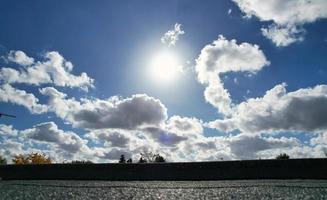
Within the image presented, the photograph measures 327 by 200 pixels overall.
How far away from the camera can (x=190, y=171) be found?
25266 millimetres

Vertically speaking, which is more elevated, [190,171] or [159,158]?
[159,158]

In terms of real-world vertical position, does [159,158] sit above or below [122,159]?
above

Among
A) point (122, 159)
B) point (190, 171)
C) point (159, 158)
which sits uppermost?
point (159, 158)

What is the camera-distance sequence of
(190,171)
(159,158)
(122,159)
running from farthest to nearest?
(122,159), (159,158), (190,171)

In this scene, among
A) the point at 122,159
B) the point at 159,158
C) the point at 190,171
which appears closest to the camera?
the point at 190,171

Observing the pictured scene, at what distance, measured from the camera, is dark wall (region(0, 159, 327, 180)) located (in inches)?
919

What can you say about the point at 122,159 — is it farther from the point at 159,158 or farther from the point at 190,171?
the point at 190,171

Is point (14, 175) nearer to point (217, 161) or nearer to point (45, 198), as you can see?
point (217, 161)

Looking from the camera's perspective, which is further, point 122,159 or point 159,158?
point 122,159

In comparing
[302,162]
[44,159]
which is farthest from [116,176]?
[44,159]

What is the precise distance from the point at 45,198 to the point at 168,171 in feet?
59.6

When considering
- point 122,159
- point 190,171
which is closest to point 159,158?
point 122,159

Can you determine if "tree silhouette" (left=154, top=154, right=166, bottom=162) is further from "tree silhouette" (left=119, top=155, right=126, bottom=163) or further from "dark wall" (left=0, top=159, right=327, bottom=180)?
"dark wall" (left=0, top=159, right=327, bottom=180)

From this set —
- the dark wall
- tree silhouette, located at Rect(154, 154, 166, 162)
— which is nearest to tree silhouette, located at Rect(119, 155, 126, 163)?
tree silhouette, located at Rect(154, 154, 166, 162)
